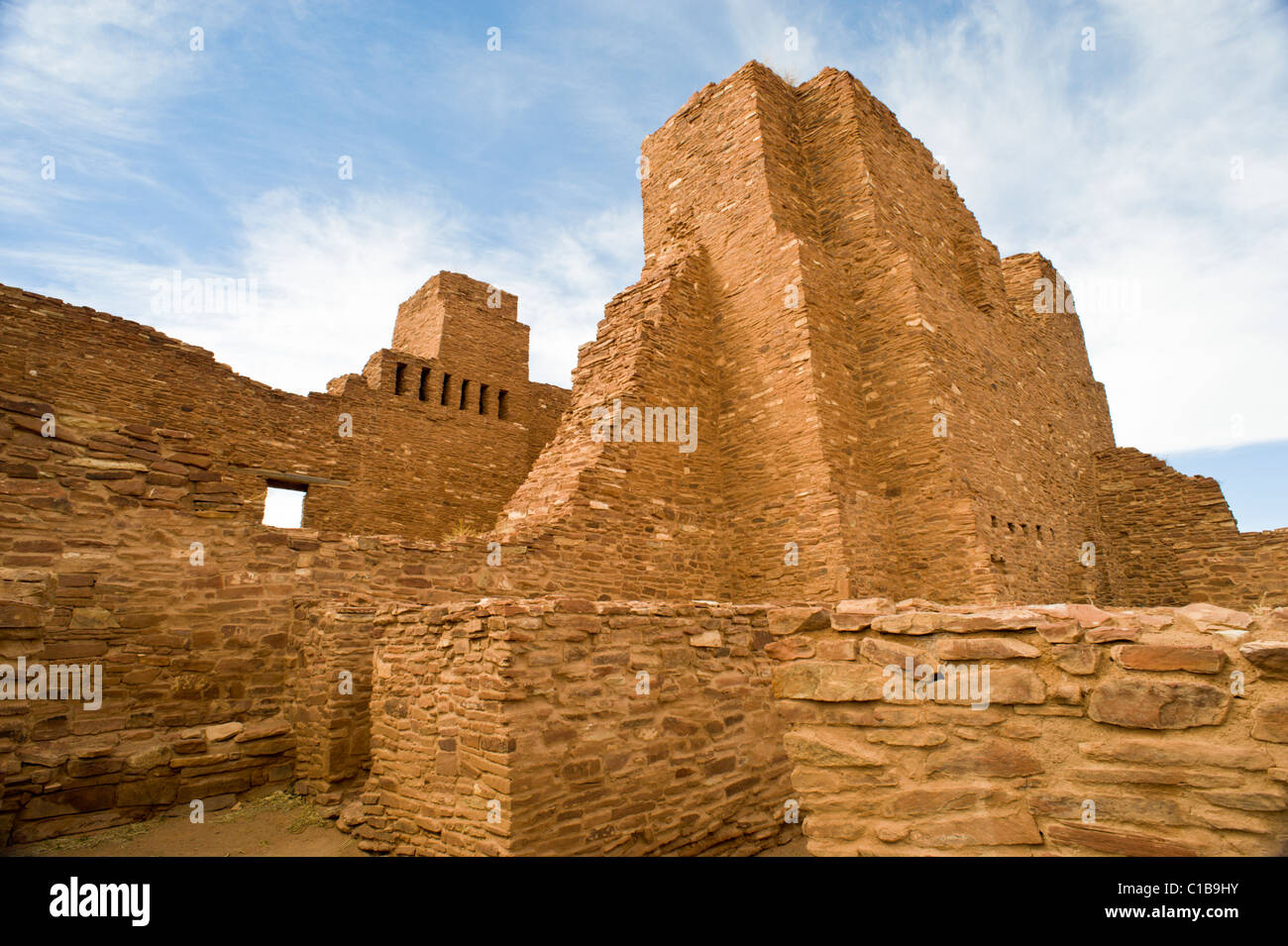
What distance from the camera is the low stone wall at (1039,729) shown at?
6.74 feet

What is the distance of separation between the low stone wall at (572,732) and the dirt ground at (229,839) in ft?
0.95

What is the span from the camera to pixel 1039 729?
2.38 metres

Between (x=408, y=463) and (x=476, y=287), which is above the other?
(x=476, y=287)

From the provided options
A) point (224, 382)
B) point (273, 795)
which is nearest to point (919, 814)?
point (273, 795)

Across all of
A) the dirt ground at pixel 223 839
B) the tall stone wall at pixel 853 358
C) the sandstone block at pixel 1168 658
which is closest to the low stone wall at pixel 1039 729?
the sandstone block at pixel 1168 658

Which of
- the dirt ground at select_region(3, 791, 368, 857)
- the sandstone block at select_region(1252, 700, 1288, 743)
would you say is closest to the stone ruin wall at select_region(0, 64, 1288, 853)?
the sandstone block at select_region(1252, 700, 1288, 743)

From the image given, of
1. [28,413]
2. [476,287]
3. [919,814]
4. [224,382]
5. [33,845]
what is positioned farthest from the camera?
[476,287]

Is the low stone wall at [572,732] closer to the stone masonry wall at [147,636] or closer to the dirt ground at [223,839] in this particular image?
the dirt ground at [223,839]

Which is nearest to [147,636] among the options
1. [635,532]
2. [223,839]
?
[223,839]

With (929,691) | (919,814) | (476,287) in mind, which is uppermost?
(476,287)

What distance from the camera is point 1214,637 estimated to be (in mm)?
2186

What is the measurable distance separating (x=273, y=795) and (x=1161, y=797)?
21.7 ft

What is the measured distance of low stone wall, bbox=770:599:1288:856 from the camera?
2055mm

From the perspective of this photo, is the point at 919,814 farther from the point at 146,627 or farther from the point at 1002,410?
the point at 1002,410
